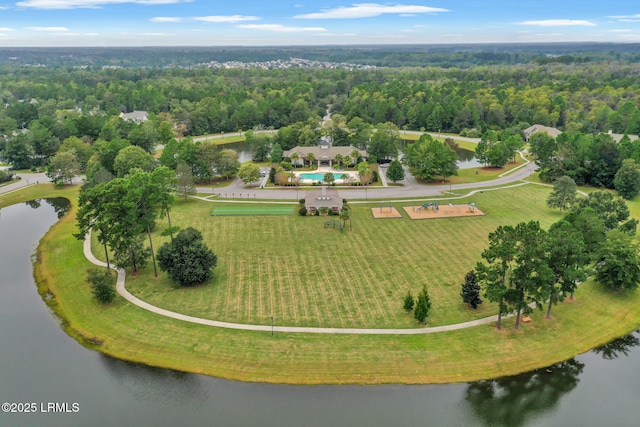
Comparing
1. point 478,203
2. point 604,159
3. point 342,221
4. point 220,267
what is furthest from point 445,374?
point 604,159

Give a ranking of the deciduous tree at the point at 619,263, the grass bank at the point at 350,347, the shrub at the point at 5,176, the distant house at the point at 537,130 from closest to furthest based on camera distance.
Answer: the grass bank at the point at 350,347, the deciduous tree at the point at 619,263, the shrub at the point at 5,176, the distant house at the point at 537,130

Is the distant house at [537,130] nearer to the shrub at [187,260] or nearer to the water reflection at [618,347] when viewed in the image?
the water reflection at [618,347]

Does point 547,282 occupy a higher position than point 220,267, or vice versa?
point 547,282

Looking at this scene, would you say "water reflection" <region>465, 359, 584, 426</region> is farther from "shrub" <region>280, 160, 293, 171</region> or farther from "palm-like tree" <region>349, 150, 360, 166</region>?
"palm-like tree" <region>349, 150, 360, 166</region>

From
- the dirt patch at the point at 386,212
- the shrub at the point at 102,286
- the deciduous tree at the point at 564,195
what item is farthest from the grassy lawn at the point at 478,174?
the shrub at the point at 102,286

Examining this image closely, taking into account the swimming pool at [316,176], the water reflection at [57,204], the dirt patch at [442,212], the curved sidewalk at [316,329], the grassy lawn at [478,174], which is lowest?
the water reflection at [57,204]

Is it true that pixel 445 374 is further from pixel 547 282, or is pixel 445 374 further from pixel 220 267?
pixel 220 267
